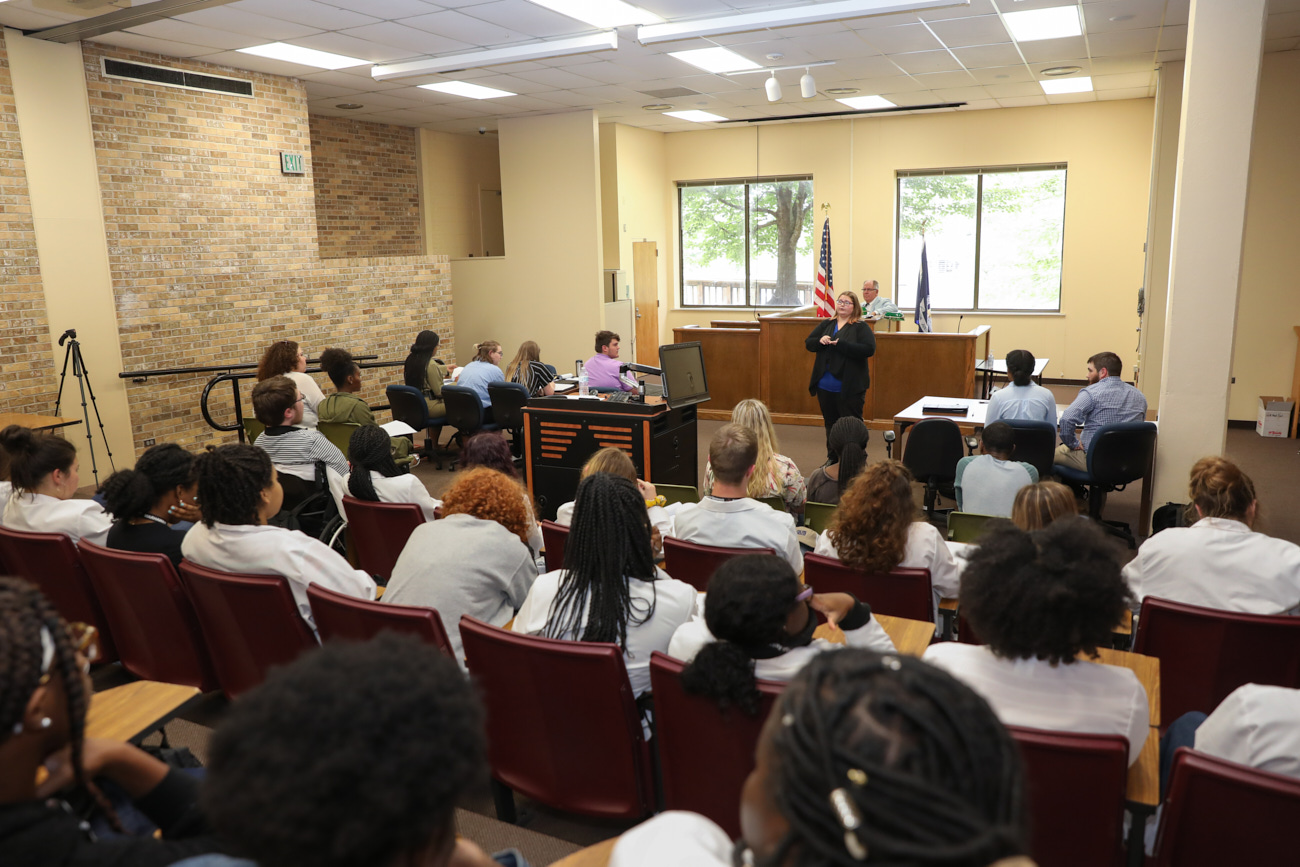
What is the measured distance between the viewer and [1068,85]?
32.8ft

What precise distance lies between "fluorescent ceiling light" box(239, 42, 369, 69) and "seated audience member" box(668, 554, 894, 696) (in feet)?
24.3

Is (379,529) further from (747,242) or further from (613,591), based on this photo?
(747,242)

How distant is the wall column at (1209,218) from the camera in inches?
185

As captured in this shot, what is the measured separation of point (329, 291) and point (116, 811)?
8659 millimetres

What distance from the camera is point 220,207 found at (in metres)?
8.30

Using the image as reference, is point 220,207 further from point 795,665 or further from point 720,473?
point 795,665

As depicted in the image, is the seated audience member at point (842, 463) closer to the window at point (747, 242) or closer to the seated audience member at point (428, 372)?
the seated audience member at point (428, 372)

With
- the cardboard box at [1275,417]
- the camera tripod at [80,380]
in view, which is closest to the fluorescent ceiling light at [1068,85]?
the cardboard box at [1275,417]

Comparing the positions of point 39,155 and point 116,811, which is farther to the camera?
point 39,155

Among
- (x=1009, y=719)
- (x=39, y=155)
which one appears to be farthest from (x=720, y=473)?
(x=39, y=155)

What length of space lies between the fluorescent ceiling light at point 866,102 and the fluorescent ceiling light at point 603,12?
447 centimetres

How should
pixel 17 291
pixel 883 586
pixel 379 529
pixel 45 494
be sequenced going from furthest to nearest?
pixel 17 291 → pixel 379 529 → pixel 45 494 → pixel 883 586

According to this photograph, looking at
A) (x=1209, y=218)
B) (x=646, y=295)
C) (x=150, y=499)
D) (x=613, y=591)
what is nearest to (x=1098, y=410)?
(x=1209, y=218)

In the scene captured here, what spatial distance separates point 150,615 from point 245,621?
0.54m
